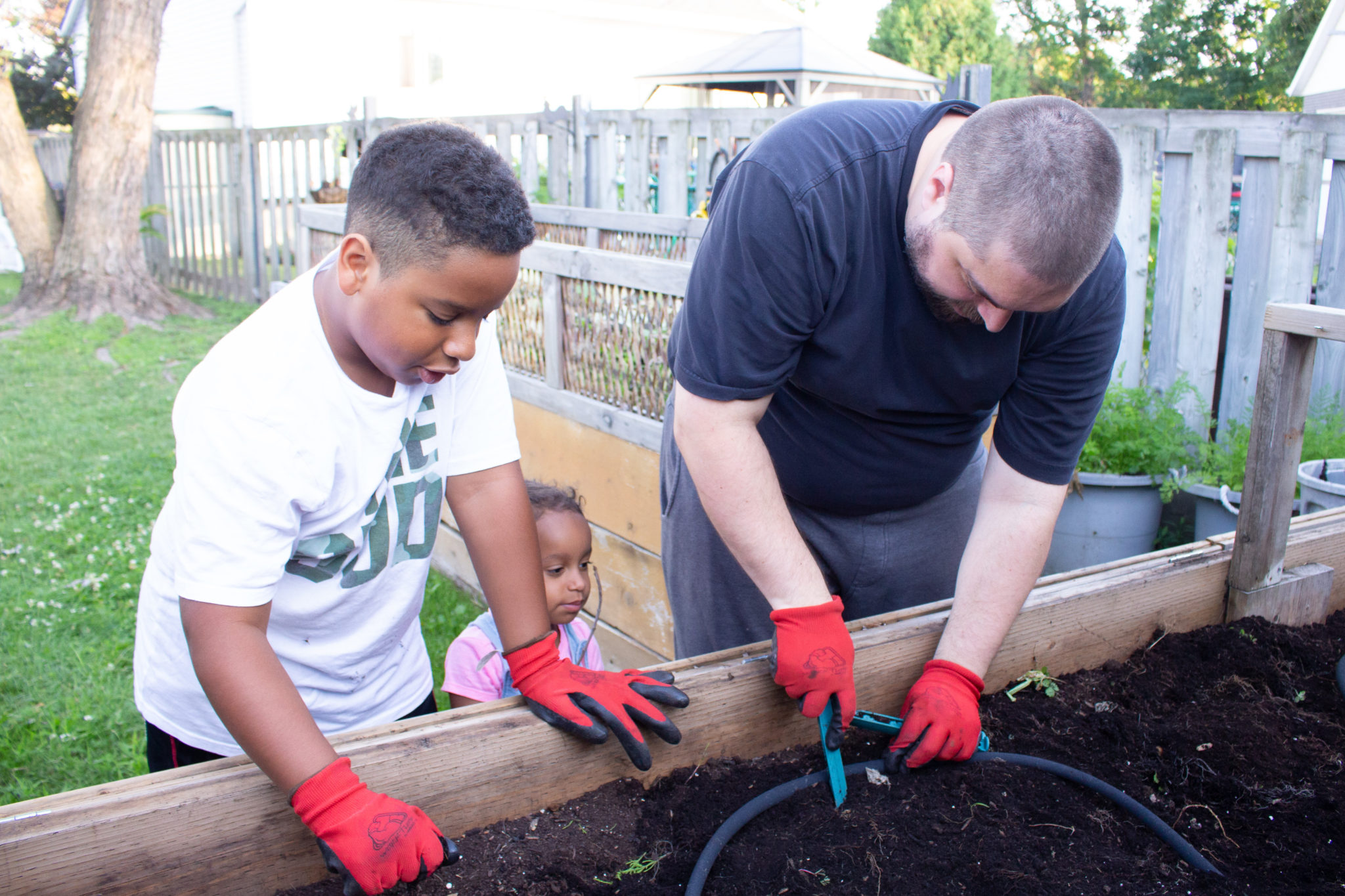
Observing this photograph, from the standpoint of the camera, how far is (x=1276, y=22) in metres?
24.0

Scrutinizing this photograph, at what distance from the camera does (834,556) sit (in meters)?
2.18

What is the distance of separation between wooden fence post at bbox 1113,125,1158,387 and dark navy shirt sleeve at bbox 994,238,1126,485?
90.4 inches

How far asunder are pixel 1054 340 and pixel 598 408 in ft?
6.36

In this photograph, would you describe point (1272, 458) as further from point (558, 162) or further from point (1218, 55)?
point (1218, 55)

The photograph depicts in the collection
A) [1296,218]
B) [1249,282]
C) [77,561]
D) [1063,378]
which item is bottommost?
[77,561]

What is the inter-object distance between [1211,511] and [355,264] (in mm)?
3307

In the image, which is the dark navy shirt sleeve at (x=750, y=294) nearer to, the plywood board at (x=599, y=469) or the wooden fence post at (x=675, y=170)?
the plywood board at (x=599, y=469)

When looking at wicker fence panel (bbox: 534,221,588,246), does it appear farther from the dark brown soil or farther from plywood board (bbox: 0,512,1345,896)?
the dark brown soil

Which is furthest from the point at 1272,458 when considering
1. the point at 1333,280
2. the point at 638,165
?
the point at 638,165

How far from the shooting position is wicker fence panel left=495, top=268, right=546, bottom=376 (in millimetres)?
3850

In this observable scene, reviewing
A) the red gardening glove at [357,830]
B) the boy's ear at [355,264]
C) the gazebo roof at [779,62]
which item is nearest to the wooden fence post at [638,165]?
the gazebo roof at [779,62]

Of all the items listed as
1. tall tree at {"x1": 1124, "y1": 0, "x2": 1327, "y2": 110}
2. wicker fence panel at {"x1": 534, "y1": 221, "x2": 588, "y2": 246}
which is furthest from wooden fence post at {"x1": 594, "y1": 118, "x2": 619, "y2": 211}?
tall tree at {"x1": 1124, "y1": 0, "x2": 1327, "y2": 110}

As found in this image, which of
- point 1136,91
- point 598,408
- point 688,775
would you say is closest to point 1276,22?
point 1136,91

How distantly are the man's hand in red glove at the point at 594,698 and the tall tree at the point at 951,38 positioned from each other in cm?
3626
